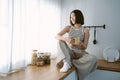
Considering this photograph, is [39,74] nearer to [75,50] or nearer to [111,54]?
[75,50]

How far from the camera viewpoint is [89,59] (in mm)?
1813

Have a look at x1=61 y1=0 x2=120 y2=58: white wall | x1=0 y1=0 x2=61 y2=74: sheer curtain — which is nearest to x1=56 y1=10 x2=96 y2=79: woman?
x1=0 y1=0 x2=61 y2=74: sheer curtain

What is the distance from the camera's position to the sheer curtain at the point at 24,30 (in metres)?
1.49

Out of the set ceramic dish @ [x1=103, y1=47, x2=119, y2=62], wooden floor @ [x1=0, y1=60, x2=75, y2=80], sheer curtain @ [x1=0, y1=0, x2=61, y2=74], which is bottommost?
wooden floor @ [x1=0, y1=60, x2=75, y2=80]

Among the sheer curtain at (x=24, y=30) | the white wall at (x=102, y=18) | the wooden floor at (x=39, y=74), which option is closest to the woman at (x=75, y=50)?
the wooden floor at (x=39, y=74)

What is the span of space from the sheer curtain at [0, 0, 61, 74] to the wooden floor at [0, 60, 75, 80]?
0.25 ft

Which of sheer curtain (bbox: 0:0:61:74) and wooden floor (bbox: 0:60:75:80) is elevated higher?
sheer curtain (bbox: 0:0:61:74)

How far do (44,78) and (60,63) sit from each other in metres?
0.41

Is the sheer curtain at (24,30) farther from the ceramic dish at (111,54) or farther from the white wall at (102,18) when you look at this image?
the ceramic dish at (111,54)

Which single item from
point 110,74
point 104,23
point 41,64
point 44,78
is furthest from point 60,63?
point 104,23

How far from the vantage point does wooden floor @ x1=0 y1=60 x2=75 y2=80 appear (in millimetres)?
1494

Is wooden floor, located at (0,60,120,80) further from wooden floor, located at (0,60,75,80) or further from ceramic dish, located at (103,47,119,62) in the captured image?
ceramic dish, located at (103,47,119,62)

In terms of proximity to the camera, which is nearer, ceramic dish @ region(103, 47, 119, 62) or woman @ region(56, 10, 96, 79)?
woman @ region(56, 10, 96, 79)

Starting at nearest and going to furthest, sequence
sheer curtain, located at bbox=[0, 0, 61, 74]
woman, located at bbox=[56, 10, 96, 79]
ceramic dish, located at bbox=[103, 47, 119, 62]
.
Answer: sheer curtain, located at bbox=[0, 0, 61, 74]
woman, located at bbox=[56, 10, 96, 79]
ceramic dish, located at bbox=[103, 47, 119, 62]
